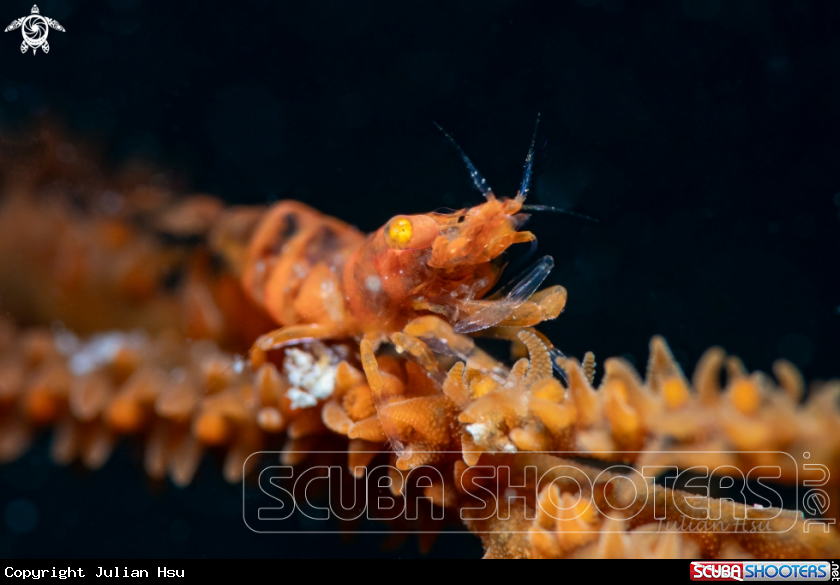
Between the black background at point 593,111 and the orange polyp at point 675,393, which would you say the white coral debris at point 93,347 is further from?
the orange polyp at point 675,393

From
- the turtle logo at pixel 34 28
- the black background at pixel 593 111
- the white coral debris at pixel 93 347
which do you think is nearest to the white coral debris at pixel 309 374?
the white coral debris at pixel 93 347

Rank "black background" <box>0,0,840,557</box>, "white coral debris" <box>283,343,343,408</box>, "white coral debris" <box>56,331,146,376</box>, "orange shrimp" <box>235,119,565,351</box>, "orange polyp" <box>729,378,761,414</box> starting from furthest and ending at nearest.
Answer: "black background" <box>0,0,840,557</box>
"white coral debris" <box>56,331,146,376</box>
"orange shrimp" <box>235,119,565,351</box>
"white coral debris" <box>283,343,343,408</box>
"orange polyp" <box>729,378,761,414</box>

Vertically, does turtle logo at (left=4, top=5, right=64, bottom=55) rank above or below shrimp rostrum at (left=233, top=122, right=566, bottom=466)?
above

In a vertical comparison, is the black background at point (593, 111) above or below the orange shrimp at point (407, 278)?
above

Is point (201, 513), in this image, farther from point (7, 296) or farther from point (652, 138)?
point (652, 138)

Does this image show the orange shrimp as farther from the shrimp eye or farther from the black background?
the black background

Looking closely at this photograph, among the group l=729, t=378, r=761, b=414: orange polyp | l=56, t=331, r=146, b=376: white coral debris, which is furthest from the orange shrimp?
l=729, t=378, r=761, b=414: orange polyp

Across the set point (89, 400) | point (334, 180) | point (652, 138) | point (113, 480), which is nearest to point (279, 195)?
point (334, 180)
